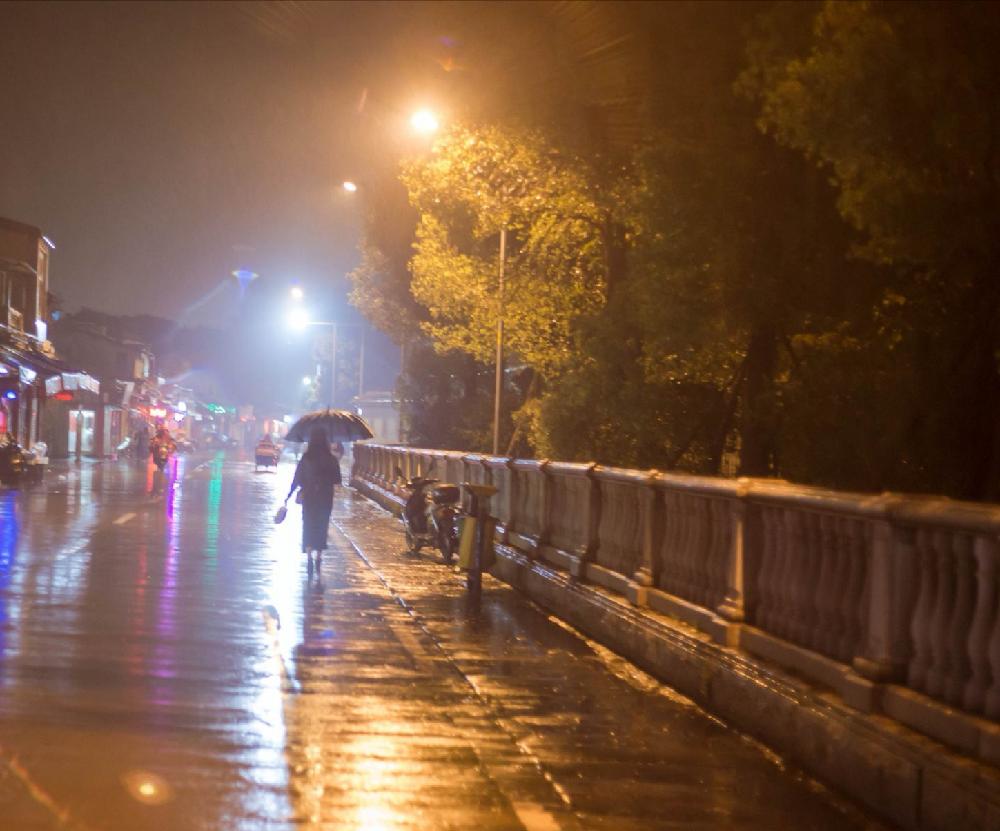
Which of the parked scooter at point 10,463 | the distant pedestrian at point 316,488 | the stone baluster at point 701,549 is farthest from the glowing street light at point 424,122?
the parked scooter at point 10,463

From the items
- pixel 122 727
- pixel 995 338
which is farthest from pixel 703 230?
pixel 122 727

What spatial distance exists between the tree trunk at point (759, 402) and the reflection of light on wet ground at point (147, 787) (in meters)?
9.31

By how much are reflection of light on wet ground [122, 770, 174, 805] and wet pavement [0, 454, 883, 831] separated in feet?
0.06

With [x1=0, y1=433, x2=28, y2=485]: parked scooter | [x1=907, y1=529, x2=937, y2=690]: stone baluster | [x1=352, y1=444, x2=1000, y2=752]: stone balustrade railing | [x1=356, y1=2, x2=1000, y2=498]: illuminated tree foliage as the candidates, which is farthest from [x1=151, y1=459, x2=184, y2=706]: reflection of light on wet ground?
[x1=0, y1=433, x2=28, y2=485]: parked scooter

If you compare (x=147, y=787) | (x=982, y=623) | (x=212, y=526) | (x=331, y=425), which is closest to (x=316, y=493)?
(x=331, y=425)

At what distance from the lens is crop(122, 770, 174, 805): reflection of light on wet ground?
19.3 feet

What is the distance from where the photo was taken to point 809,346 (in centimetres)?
1416

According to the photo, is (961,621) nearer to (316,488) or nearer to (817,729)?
(817,729)

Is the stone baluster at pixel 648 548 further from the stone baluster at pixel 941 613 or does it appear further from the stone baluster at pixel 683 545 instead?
the stone baluster at pixel 941 613

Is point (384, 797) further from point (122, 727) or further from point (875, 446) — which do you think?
point (875, 446)

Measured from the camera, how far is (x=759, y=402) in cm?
1466

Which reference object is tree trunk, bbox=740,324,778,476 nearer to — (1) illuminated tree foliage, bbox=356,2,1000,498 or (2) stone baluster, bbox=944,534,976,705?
(1) illuminated tree foliage, bbox=356,2,1000,498

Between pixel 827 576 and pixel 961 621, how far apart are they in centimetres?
166

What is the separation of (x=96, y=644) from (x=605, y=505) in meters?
5.41
